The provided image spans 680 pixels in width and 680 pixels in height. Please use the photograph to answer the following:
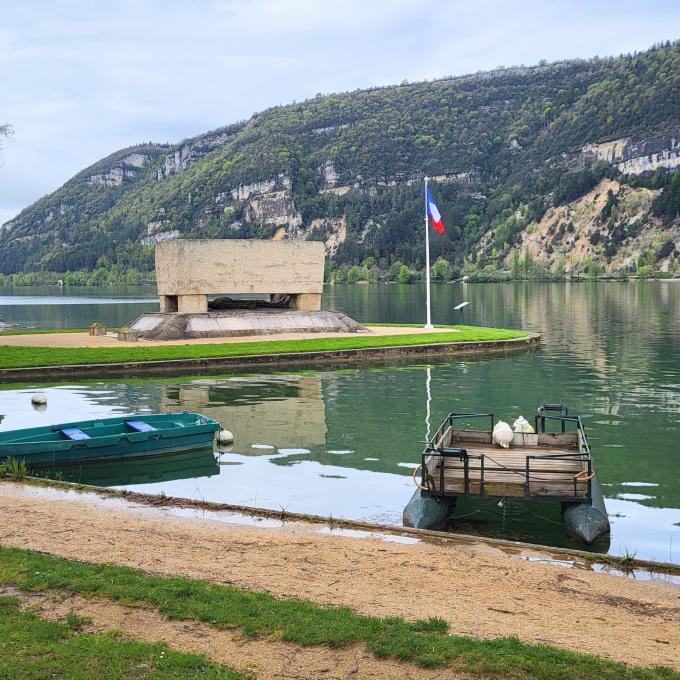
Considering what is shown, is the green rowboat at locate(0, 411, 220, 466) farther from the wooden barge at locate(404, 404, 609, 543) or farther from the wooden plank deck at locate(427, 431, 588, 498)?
the wooden barge at locate(404, 404, 609, 543)

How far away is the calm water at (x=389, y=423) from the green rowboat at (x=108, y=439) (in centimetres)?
54

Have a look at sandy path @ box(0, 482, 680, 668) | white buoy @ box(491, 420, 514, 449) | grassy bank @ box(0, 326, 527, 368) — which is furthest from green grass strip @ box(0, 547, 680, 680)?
grassy bank @ box(0, 326, 527, 368)

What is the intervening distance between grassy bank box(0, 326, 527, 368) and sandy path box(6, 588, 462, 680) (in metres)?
30.1

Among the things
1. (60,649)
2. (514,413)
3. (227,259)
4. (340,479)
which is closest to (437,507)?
(340,479)

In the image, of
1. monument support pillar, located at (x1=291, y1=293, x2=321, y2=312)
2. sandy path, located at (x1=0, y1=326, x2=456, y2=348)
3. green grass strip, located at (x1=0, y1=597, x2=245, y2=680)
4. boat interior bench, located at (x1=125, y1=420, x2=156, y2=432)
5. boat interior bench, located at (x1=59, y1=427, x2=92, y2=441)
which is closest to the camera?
green grass strip, located at (x1=0, y1=597, x2=245, y2=680)

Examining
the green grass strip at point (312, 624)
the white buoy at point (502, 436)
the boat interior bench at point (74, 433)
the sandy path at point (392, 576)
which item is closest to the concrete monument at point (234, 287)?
the boat interior bench at point (74, 433)

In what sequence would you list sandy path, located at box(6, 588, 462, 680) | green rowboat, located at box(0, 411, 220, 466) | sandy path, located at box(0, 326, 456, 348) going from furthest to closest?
sandy path, located at box(0, 326, 456, 348)
green rowboat, located at box(0, 411, 220, 466)
sandy path, located at box(6, 588, 462, 680)

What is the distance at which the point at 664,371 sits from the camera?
38625 mm

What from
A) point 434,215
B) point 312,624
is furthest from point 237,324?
point 312,624

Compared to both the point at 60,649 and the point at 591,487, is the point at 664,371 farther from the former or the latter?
the point at 60,649

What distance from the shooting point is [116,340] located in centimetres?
4878

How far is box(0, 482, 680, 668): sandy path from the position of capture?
963cm

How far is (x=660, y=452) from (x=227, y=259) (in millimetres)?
35058

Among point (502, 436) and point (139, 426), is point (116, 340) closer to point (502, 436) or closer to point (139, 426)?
point (139, 426)
